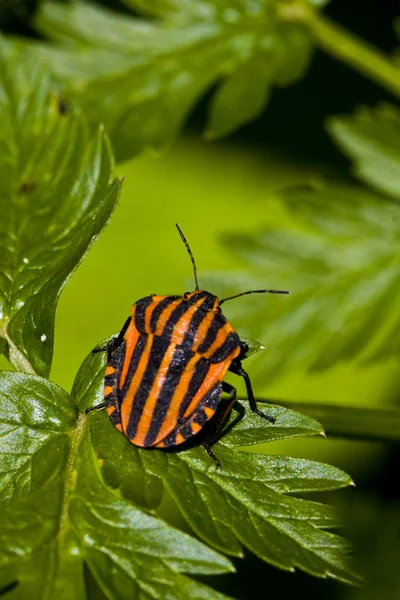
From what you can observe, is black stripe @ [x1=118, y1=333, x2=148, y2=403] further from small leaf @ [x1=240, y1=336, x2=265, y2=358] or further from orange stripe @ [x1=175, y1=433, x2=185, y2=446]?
small leaf @ [x1=240, y1=336, x2=265, y2=358]

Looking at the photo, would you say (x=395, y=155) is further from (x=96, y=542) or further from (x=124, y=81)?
(x=96, y=542)

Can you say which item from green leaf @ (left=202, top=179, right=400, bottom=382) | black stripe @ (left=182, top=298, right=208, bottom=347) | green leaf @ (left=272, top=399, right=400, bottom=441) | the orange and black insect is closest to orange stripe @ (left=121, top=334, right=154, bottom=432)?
the orange and black insect

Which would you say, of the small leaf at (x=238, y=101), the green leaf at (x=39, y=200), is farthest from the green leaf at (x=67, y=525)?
the small leaf at (x=238, y=101)

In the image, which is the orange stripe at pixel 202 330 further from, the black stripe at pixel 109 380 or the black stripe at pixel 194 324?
the black stripe at pixel 109 380

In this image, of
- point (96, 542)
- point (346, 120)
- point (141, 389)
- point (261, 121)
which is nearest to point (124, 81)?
point (346, 120)

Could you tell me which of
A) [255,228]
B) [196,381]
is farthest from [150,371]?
[255,228]

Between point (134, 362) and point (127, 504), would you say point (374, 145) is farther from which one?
point (127, 504)
